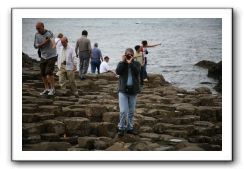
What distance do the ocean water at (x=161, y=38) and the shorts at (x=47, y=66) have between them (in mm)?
184

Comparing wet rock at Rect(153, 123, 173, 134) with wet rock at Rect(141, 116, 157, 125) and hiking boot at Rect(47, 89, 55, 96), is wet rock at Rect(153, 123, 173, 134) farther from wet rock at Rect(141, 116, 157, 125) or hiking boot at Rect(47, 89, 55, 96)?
hiking boot at Rect(47, 89, 55, 96)

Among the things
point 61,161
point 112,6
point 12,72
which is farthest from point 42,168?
point 112,6

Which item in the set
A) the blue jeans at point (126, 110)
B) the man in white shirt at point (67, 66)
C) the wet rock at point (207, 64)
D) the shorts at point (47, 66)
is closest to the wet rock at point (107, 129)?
the blue jeans at point (126, 110)

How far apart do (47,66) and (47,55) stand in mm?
135

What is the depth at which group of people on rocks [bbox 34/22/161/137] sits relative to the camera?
12047mm

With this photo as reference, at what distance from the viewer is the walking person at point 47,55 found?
12469 millimetres

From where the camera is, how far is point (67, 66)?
1272cm

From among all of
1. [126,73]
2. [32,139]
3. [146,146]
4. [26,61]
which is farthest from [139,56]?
[32,139]

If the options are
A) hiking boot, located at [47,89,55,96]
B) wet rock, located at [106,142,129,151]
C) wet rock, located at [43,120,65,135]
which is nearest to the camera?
wet rock, located at [106,142,129,151]

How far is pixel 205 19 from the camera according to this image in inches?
486

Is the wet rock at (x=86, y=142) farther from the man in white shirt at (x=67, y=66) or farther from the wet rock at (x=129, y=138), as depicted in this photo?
the man in white shirt at (x=67, y=66)

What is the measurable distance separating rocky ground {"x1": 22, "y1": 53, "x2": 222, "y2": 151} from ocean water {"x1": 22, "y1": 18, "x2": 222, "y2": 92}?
0.19m

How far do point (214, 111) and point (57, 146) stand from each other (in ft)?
6.24

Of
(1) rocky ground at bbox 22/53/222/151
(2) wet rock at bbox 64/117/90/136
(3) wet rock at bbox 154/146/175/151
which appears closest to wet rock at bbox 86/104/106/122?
(1) rocky ground at bbox 22/53/222/151
